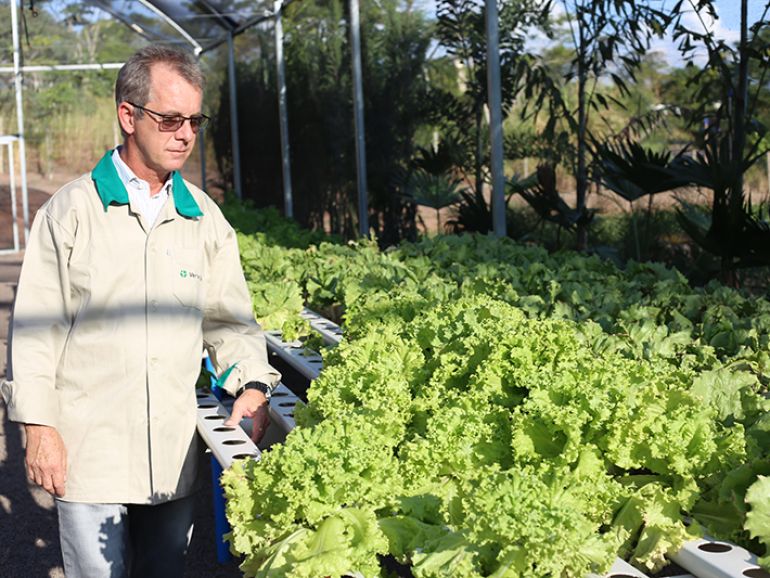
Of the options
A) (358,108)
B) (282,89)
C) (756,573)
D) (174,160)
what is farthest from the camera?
(282,89)

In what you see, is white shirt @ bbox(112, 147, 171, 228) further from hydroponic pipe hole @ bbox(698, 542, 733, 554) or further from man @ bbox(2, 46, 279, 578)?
hydroponic pipe hole @ bbox(698, 542, 733, 554)

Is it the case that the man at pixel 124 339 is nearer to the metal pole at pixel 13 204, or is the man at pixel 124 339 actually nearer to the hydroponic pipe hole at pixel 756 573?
the hydroponic pipe hole at pixel 756 573

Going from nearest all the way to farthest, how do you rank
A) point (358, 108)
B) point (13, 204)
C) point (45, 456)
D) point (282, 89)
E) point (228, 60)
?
point (45, 456) < point (358, 108) < point (282, 89) < point (228, 60) < point (13, 204)

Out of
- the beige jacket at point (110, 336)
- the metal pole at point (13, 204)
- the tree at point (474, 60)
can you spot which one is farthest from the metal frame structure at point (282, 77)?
the beige jacket at point (110, 336)

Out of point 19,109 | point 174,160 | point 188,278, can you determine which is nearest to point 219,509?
point 188,278

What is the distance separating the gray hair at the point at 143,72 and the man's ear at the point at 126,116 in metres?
0.02

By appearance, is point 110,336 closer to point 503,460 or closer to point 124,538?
point 124,538

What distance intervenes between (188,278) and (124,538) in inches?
29.5

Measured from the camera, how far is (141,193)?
9.60 ft

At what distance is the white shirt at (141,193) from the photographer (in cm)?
290

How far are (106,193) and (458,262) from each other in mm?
3670

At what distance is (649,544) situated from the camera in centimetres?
228

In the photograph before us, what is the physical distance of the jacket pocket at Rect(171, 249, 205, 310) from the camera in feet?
9.69

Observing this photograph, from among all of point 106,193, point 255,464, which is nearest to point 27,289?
point 106,193
